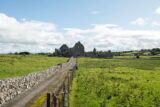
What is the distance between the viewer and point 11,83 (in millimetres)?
18719

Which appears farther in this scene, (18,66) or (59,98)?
(18,66)

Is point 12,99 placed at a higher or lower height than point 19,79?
lower

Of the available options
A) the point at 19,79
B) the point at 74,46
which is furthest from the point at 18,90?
the point at 74,46

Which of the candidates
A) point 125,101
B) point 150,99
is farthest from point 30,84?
point 150,99

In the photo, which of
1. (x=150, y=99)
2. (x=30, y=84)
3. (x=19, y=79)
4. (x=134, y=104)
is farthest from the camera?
(x=30, y=84)

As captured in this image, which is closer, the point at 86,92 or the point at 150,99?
the point at 150,99

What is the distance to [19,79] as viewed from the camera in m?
20.9

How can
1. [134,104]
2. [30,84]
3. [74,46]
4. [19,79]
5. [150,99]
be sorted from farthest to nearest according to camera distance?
[74,46] < [30,84] < [19,79] < [150,99] < [134,104]

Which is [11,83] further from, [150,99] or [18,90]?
[150,99]

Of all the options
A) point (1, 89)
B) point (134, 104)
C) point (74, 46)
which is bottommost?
point (134, 104)

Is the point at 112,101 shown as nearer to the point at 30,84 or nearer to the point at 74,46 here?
the point at 30,84

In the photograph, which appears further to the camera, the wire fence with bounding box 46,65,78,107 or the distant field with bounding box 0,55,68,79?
the distant field with bounding box 0,55,68,79

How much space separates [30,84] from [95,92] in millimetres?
10292

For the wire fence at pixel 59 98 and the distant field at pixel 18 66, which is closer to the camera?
the wire fence at pixel 59 98
